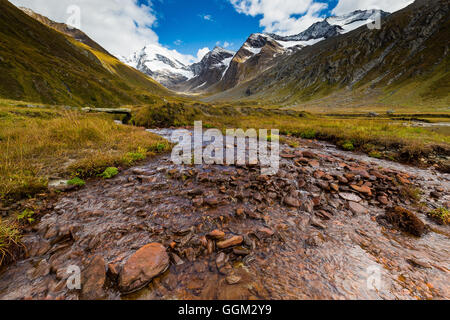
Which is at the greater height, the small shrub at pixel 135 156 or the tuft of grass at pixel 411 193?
the small shrub at pixel 135 156

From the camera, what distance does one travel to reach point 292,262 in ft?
8.42

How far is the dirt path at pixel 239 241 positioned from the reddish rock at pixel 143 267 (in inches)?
0.8

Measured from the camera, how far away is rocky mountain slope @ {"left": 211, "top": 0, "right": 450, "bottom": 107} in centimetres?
5394

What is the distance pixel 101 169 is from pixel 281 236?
18.2ft

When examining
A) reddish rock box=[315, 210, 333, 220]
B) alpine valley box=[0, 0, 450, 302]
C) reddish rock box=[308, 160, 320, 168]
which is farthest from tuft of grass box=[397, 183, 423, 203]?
reddish rock box=[315, 210, 333, 220]

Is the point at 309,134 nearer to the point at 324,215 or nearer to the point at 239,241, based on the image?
the point at 324,215

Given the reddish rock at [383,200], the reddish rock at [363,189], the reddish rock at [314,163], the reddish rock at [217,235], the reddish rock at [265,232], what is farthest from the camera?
the reddish rock at [314,163]

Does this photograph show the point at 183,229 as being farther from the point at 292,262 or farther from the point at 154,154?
the point at 154,154

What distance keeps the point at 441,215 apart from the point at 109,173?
8.61 metres

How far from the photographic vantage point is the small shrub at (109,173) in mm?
4887

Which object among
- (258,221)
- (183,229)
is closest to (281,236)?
(258,221)

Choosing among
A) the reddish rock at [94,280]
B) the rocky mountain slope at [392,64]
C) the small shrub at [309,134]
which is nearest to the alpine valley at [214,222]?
the reddish rock at [94,280]

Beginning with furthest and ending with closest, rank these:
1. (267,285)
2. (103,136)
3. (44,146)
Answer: (103,136)
(44,146)
(267,285)

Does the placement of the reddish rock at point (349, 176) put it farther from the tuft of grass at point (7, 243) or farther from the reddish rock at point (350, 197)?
the tuft of grass at point (7, 243)
